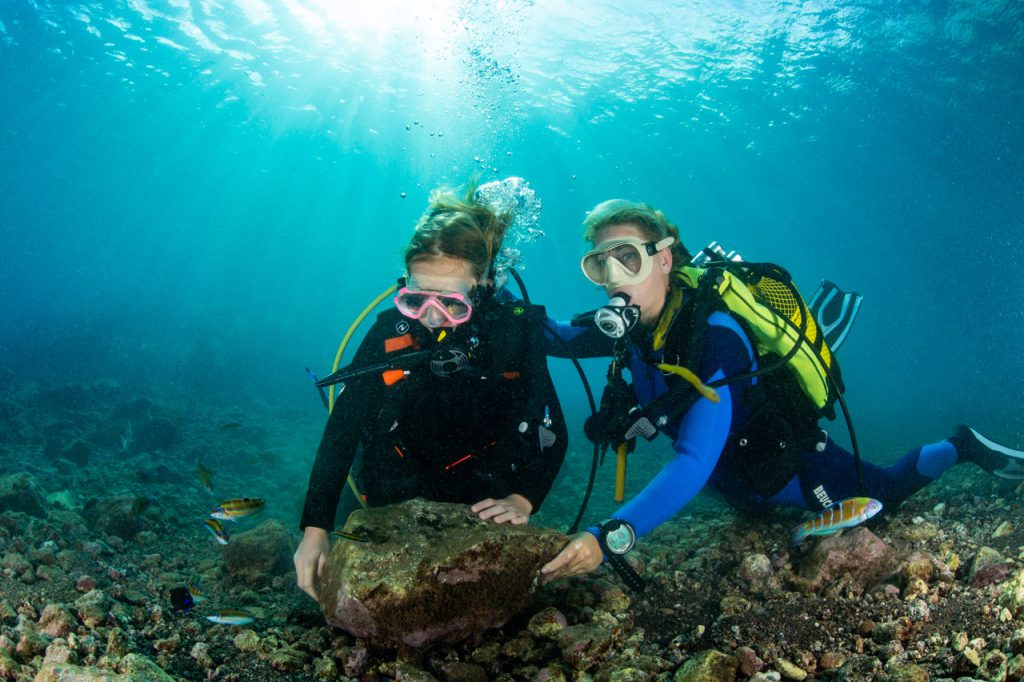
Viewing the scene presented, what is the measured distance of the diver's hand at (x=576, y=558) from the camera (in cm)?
254

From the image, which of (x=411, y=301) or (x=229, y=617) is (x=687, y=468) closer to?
(x=411, y=301)

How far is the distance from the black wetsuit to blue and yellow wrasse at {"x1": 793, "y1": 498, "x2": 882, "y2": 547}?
1701mm

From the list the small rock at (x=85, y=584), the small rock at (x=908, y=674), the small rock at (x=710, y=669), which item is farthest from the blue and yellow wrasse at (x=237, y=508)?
the small rock at (x=908, y=674)

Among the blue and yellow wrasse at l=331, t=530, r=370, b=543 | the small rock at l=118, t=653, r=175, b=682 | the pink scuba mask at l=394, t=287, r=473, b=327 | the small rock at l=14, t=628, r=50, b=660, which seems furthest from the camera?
the pink scuba mask at l=394, t=287, r=473, b=327

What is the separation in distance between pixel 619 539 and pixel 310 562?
182cm

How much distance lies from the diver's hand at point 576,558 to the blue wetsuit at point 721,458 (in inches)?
9.6

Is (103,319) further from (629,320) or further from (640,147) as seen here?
(629,320)

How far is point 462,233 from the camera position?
3.62 metres

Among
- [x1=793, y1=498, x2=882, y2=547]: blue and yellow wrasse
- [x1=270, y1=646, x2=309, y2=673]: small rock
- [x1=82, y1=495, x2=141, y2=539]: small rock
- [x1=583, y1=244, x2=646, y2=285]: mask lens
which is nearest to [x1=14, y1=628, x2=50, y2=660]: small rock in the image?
[x1=270, y1=646, x2=309, y2=673]: small rock

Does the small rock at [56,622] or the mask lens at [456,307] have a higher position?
the mask lens at [456,307]

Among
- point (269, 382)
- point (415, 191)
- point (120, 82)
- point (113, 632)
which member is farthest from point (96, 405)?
point (415, 191)

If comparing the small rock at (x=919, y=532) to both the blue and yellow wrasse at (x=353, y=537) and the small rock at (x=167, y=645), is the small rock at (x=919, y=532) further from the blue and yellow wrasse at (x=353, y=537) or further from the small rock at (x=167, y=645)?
the small rock at (x=167, y=645)

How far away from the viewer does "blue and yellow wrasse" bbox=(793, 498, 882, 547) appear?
8.74 feet

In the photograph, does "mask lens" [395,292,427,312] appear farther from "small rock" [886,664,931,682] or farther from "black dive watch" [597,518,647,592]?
"small rock" [886,664,931,682]
